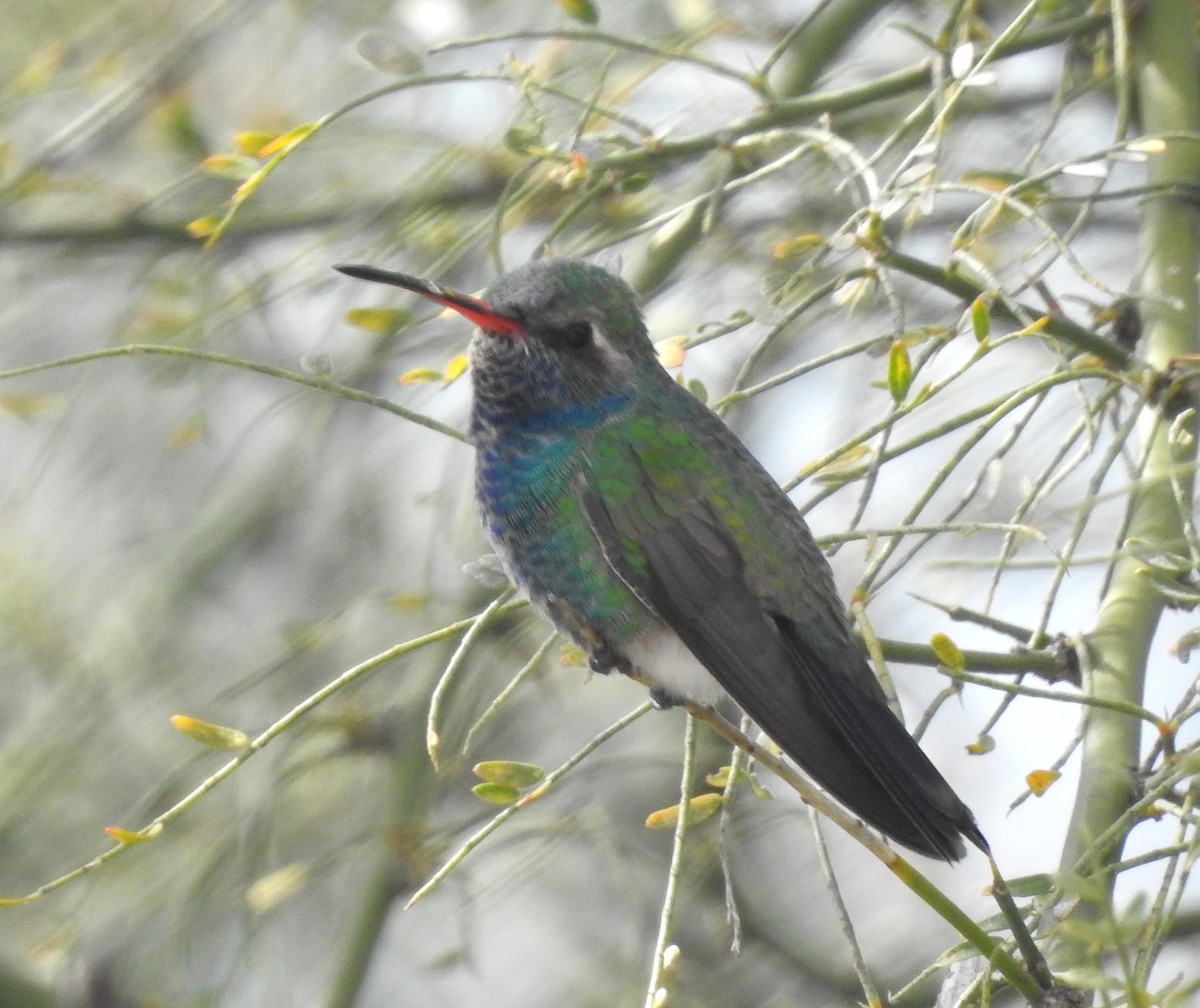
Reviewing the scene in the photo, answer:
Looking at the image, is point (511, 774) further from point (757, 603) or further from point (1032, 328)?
point (1032, 328)

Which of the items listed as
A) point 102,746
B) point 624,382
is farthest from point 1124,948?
point 102,746

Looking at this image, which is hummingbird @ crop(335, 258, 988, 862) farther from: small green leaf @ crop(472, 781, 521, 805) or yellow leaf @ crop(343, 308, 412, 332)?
small green leaf @ crop(472, 781, 521, 805)

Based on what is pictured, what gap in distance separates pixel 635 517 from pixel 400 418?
0.85 meters

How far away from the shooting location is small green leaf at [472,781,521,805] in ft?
5.57

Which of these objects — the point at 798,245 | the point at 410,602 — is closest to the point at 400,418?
the point at 410,602

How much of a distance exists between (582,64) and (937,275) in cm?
132

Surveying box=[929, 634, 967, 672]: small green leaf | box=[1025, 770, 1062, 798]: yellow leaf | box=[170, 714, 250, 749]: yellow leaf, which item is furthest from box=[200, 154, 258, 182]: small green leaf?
box=[1025, 770, 1062, 798]: yellow leaf

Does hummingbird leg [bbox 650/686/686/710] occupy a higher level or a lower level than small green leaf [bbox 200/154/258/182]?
lower

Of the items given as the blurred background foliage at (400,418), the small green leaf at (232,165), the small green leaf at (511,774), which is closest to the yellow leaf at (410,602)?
the blurred background foliage at (400,418)

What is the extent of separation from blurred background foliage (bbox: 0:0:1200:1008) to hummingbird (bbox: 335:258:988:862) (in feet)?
0.38

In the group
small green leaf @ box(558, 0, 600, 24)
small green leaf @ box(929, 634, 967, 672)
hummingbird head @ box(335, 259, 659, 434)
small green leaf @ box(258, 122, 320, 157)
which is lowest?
small green leaf @ box(929, 634, 967, 672)

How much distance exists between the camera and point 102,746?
10.3 ft

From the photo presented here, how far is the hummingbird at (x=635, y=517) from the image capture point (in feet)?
6.65

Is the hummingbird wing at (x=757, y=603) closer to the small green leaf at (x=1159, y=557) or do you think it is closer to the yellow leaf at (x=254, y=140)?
the small green leaf at (x=1159, y=557)
